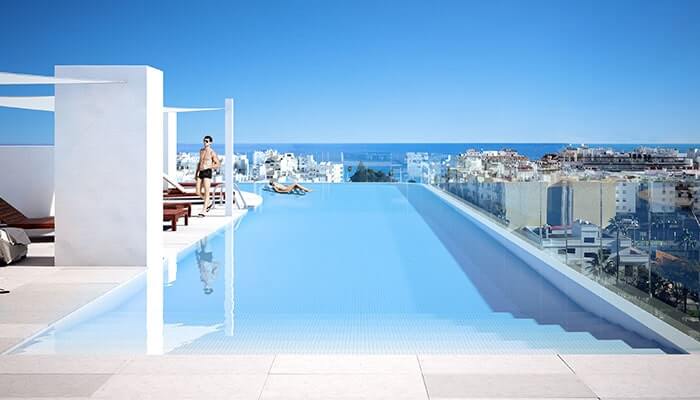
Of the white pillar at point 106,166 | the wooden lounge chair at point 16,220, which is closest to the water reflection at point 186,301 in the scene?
the white pillar at point 106,166

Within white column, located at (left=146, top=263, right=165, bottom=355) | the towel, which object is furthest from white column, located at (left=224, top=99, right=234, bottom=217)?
white column, located at (left=146, top=263, right=165, bottom=355)

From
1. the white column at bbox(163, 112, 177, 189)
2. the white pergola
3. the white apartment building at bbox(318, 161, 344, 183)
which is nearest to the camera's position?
the white pergola

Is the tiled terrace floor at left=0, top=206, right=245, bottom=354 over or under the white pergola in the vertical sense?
under

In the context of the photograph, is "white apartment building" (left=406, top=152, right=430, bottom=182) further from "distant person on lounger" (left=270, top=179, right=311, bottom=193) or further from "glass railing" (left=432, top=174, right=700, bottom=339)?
"glass railing" (left=432, top=174, right=700, bottom=339)

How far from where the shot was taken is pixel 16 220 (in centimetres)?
791

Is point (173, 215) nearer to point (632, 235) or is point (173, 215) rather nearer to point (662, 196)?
point (632, 235)

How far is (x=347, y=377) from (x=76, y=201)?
394cm

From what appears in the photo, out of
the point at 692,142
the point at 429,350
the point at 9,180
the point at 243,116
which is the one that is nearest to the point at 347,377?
the point at 429,350

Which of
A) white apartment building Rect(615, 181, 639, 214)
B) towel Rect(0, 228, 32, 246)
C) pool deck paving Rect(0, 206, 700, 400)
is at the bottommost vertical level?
pool deck paving Rect(0, 206, 700, 400)

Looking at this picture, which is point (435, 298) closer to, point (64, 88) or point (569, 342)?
point (569, 342)

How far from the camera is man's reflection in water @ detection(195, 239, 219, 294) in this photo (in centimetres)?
Result: 603

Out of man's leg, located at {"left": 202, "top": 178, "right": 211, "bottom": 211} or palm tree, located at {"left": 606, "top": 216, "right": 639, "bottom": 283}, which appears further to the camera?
man's leg, located at {"left": 202, "top": 178, "right": 211, "bottom": 211}

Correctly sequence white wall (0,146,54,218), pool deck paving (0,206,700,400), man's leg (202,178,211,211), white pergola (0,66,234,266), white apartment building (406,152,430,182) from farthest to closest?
white apartment building (406,152,430,182) → man's leg (202,178,211,211) → white wall (0,146,54,218) → white pergola (0,66,234,266) → pool deck paving (0,206,700,400)

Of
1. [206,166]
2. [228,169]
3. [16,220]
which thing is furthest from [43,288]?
[206,166]
